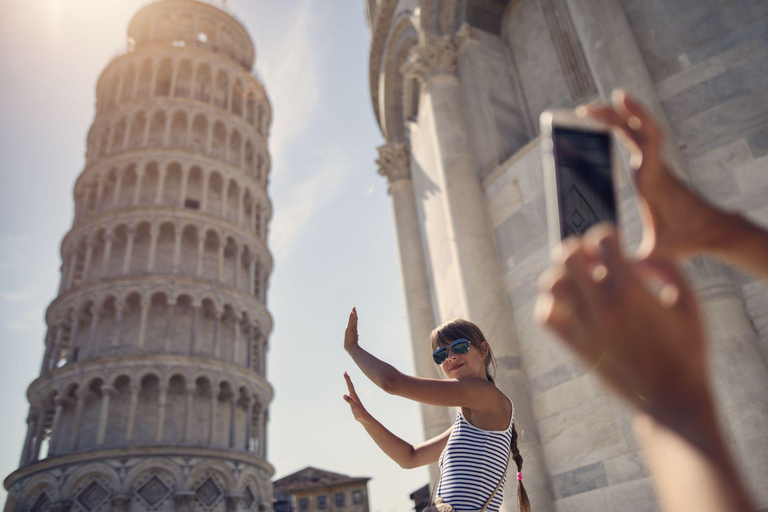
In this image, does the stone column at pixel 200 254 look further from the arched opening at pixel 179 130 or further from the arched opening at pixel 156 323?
the arched opening at pixel 179 130

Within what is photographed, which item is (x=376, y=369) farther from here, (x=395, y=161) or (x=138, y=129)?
(x=138, y=129)

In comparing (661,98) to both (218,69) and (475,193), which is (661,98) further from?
(218,69)

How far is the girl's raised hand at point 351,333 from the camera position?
2062mm

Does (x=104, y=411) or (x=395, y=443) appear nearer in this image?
(x=395, y=443)

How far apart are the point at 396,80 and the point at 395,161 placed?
2.12 meters

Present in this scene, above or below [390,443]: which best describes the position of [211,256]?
above

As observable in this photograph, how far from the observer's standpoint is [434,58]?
994cm

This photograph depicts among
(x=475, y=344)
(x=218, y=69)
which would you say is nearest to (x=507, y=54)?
(x=475, y=344)

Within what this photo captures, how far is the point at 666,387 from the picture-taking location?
32.5 inches

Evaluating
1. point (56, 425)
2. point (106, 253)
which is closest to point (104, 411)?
point (56, 425)

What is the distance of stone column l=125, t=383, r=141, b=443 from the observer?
24250mm

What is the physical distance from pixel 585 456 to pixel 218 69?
118ft

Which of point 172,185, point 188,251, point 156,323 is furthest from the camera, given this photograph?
point 172,185

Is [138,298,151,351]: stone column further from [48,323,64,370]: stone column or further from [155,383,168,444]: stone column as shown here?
[48,323,64,370]: stone column
